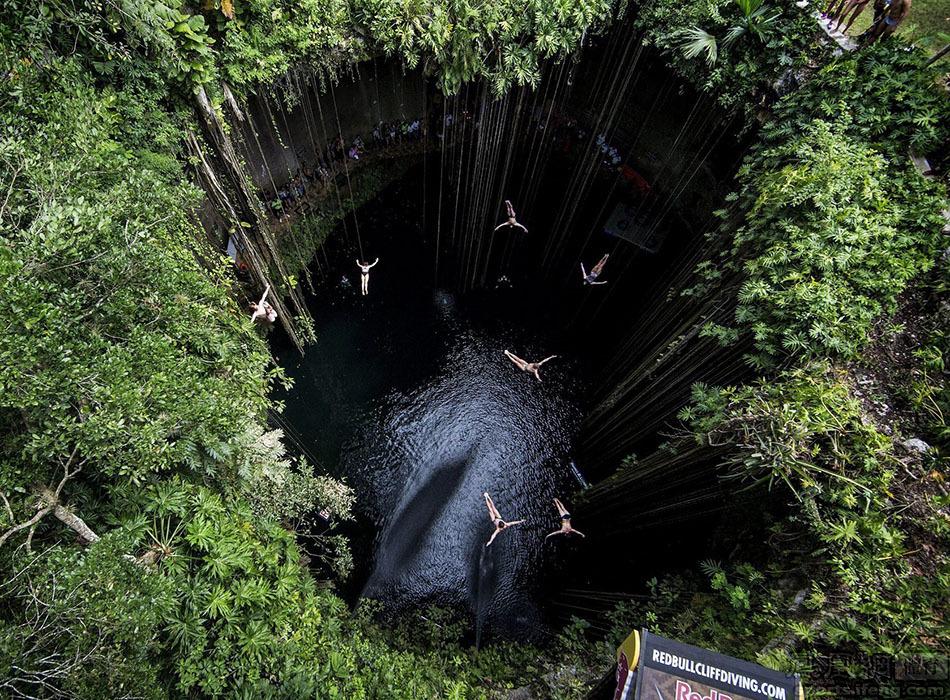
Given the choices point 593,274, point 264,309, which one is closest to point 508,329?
point 593,274

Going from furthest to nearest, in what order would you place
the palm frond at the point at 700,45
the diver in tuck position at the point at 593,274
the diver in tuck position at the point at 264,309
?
the diver in tuck position at the point at 593,274 < the palm frond at the point at 700,45 < the diver in tuck position at the point at 264,309

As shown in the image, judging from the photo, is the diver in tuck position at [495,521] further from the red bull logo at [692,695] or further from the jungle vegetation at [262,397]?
the red bull logo at [692,695]

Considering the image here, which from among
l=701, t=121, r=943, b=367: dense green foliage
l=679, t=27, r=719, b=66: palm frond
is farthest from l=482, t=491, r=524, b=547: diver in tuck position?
l=679, t=27, r=719, b=66: palm frond

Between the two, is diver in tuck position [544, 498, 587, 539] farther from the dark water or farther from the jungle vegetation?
the jungle vegetation

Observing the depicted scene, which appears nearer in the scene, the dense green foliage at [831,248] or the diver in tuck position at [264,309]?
the dense green foliage at [831,248]

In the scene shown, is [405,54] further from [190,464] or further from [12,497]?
[12,497]

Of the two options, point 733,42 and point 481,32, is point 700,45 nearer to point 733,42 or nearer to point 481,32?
point 733,42

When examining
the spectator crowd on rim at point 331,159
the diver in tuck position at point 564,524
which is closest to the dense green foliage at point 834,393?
the diver in tuck position at point 564,524
